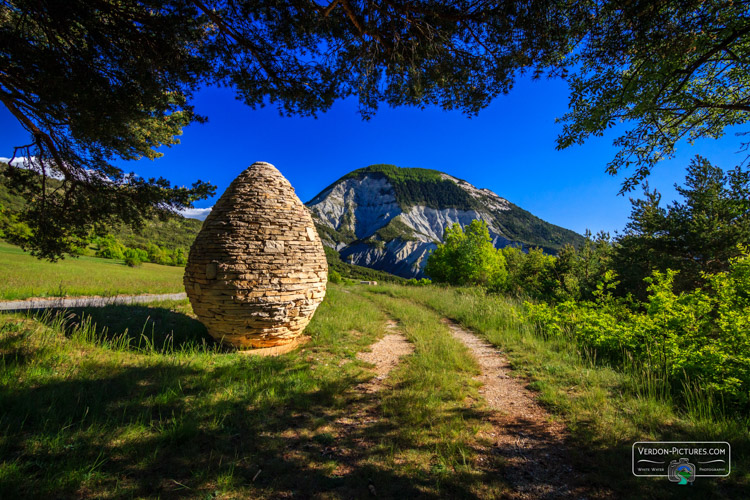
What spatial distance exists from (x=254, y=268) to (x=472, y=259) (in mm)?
24601

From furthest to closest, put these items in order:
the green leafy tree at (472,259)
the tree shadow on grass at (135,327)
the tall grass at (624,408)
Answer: the green leafy tree at (472,259)
the tree shadow on grass at (135,327)
the tall grass at (624,408)

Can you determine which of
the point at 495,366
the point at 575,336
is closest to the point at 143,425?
the point at 495,366

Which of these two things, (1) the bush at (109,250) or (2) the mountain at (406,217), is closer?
(1) the bush at (109,250)

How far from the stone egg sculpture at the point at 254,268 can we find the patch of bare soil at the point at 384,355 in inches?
74.7

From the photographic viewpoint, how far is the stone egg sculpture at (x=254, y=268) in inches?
210

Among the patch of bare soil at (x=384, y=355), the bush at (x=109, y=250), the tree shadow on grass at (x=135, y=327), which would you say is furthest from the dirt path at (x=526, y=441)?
the bush at (x=109, y=250)

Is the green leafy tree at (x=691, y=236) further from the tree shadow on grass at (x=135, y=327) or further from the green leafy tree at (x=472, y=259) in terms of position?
the tree shadow on grass at (x=135, y=327)

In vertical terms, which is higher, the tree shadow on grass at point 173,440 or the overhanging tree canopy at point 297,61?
the overhanging tree canopy at point 297,61

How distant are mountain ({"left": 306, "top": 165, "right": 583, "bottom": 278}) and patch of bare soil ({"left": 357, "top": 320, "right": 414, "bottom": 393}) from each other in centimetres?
8388

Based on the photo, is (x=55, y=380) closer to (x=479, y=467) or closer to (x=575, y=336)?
(x=479, y=467)

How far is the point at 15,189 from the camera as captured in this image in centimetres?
614

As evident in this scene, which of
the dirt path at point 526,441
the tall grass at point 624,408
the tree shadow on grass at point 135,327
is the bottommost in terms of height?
the tree shadow on grass at point 135,327

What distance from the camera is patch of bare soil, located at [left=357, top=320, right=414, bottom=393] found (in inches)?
178

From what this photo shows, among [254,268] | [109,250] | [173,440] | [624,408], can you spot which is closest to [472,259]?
[624,408]
